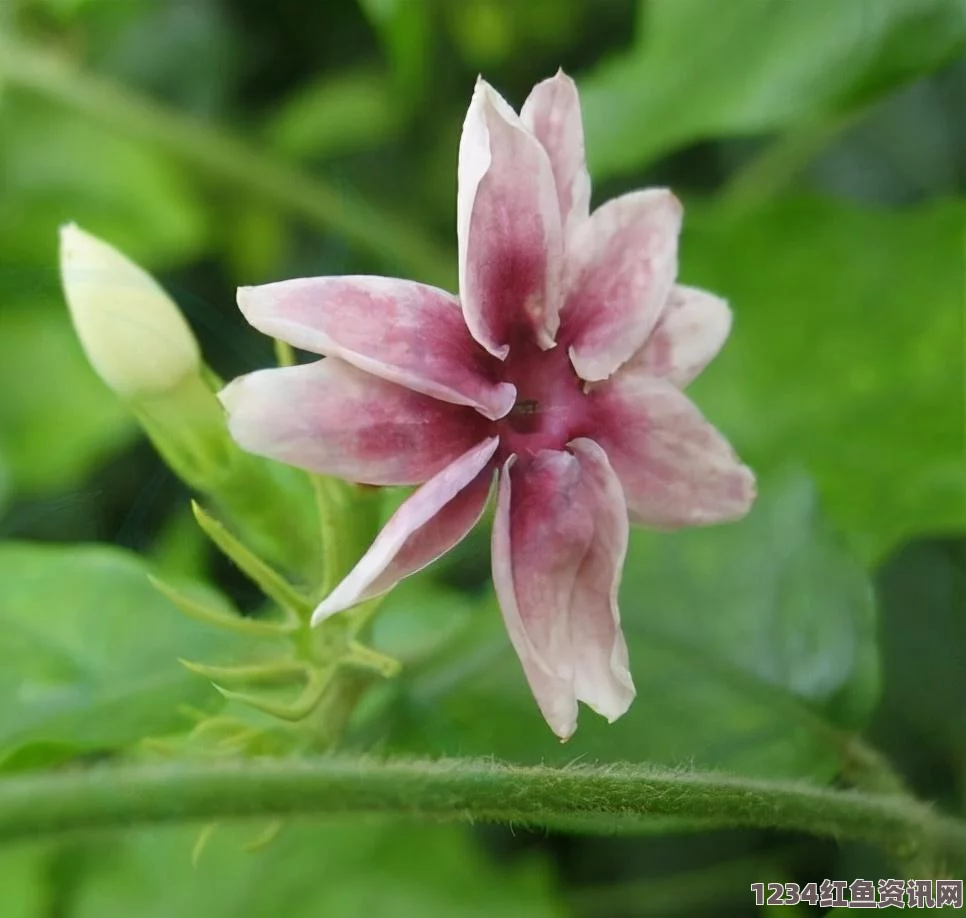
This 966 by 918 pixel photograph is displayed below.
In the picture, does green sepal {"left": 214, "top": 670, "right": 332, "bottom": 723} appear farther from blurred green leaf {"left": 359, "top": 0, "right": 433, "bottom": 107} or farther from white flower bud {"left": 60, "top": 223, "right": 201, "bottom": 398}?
blurred green leaf {"left": 359, "top": 0, "right": 433, "bottom": 107}

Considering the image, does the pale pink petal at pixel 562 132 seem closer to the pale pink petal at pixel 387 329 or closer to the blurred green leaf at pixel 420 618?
the pale pink petal at pixel 387 329

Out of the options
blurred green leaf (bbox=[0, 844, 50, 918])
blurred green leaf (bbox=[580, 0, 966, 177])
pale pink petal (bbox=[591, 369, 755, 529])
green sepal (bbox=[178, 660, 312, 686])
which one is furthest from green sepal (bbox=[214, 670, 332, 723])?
blurred green leaf (bbox=[0, 844, 50, 918])

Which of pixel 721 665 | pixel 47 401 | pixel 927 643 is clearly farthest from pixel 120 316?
pixel 47 401

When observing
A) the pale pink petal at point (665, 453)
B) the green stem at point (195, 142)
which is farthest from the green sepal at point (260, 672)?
the green stem at point (195, 142)

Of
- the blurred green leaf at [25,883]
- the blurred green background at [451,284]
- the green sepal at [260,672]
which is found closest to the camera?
the green sepal at [260,672]

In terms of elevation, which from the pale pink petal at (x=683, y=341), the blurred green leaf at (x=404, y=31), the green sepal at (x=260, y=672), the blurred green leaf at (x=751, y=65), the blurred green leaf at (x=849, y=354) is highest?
the blurred green leaf at (x=404, y=31)

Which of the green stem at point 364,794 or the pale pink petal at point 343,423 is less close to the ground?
the pale pink petal at point 343,423

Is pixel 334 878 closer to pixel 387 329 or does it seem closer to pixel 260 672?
pixel 260 672
